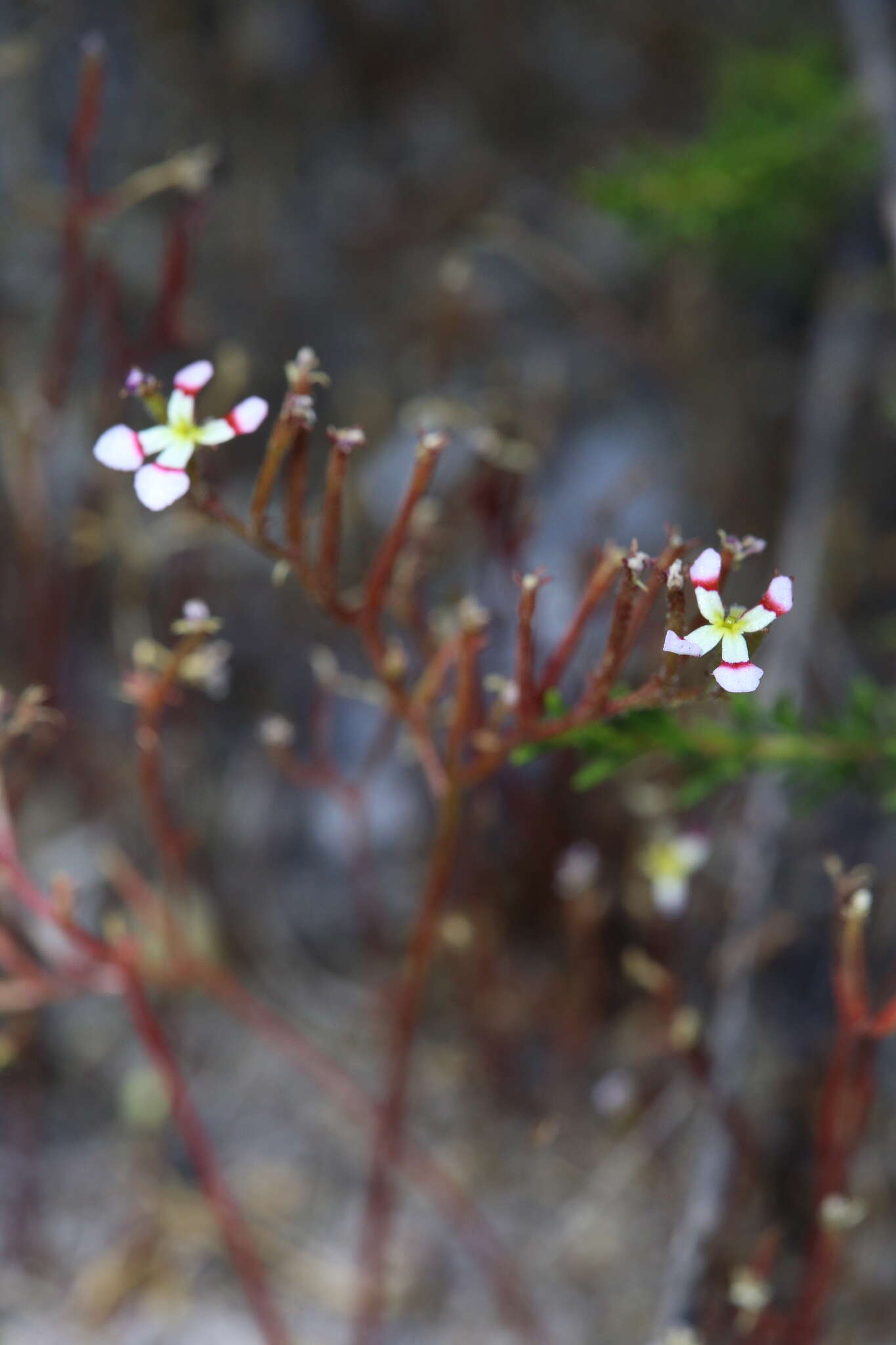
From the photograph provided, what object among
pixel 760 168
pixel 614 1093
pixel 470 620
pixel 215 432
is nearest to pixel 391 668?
pixel 470 620

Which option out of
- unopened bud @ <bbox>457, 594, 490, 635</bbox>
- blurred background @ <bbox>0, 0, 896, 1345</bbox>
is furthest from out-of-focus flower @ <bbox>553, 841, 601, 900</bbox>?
unopened bud @ <bbox>457, 594, 490, 635</bbox>

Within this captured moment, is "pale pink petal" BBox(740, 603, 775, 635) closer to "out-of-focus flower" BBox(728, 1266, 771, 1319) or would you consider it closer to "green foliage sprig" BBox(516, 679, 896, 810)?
"green foliage sprig" BBox(516, 679, 896, 810)

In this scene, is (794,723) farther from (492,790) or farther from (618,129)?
(618,129)

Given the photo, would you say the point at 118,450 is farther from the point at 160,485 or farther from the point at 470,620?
the point at 470,620

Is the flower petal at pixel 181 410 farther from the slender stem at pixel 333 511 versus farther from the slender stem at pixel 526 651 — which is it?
the slender stem at pixel 526 651

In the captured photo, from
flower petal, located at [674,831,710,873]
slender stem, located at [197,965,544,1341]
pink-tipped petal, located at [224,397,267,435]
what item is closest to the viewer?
pink-tipped petal, located at [224,397,267,435]
